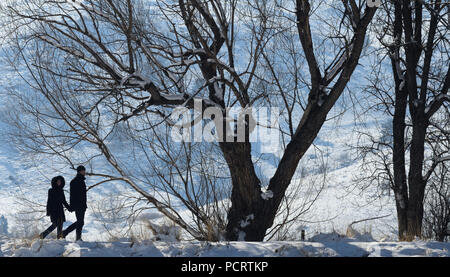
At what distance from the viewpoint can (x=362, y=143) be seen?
1385 cm

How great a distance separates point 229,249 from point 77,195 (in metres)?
3.29

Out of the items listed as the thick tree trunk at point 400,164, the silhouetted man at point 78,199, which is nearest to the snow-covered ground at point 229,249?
the silhouetted man at point 78,199

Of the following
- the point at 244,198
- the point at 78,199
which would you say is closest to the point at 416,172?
the point at 244,198

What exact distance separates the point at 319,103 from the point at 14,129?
6268 mm

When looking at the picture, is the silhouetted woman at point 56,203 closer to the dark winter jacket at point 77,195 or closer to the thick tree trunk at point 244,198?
the dark winter jacket at point 77,195

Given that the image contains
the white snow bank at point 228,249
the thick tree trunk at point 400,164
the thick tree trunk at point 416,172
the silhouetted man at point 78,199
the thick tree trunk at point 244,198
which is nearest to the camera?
the white snow bank at point 228,249

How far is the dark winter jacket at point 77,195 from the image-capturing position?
7.81 m

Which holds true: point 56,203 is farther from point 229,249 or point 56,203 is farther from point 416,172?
point 416,172

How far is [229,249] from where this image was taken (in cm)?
580

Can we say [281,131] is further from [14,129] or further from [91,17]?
[14,129]

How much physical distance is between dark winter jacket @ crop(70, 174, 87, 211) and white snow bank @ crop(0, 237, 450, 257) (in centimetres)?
168

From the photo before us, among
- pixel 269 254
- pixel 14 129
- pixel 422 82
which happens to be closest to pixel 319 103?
pixel 269 254

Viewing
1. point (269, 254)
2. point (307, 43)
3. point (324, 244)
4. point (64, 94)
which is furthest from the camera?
point (64, 94)

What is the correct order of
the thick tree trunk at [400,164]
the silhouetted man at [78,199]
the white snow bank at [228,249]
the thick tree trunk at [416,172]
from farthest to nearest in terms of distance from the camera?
the thick tree trunk at [400,164]
the thick tree trunk at [416,172]
the silhouetted man at [78,199]
the white snow bank at [228,249]
